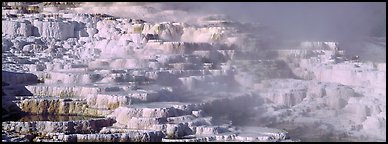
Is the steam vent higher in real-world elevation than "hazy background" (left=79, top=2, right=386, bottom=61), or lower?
lower

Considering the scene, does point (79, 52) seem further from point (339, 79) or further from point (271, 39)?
point (339, 79)

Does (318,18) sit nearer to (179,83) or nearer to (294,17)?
(294,17)

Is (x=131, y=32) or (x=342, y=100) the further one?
(x=131, y=32)

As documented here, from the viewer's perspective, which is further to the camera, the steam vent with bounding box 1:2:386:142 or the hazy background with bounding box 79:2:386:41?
the hazy background with bounding box 79:2:386:41

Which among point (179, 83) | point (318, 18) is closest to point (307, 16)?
point (318, 18)

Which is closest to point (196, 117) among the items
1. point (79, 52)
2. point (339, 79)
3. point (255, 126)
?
point (255, 126)

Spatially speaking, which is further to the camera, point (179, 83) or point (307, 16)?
point (307, 16)

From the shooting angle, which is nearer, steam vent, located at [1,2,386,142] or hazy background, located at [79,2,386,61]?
steam vent, located at [1,2,386,142]

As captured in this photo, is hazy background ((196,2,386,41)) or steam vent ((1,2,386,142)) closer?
steam vent ((1,2,386,142))
